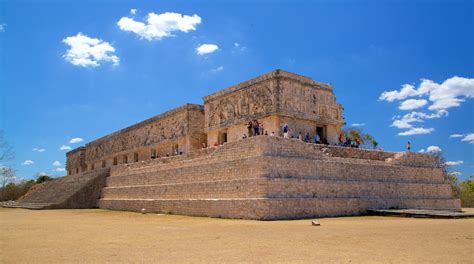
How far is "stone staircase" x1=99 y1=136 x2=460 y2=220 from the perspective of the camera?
43.6 feet

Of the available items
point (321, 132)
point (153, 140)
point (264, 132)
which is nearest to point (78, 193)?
point (153, 140)

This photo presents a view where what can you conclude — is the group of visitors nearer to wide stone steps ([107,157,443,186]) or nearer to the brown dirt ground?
wide stone steps ([107,157,443,186])

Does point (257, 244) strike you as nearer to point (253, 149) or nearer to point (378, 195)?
point (253, 149)

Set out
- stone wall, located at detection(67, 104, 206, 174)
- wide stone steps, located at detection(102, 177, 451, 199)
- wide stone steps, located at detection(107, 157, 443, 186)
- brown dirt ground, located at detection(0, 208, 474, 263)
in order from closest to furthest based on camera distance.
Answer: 1. brown dirt ground, located at detection(0, 208, 474, 263)
2. wide stone steps, located at detection(102, 177, 451, 199)
3. wide stone steps, located at detection(107, 157, 443, 186)
4. stone wall, located at detection(67, 104, 206, 174)

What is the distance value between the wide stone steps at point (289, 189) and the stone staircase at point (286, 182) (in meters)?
0.03

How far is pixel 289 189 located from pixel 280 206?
0.85 metres

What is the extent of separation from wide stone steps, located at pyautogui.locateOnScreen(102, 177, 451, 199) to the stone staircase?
3 cm

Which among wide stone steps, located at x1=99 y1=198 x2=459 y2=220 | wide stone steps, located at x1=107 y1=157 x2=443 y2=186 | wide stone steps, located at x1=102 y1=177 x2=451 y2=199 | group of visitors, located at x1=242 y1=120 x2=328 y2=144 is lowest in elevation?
wide stone steps, located at x1=99 y1=198 x2=459 y2=220

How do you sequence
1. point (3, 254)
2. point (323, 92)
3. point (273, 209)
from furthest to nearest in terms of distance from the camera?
point (323, 92), point (273, 209), point (3, 254)

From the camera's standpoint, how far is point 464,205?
25.6m

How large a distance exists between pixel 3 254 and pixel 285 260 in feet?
14.7

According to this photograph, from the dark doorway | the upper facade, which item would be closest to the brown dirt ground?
the upper facade

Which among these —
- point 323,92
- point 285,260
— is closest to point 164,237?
point 285,260

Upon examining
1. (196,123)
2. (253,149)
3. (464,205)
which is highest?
(196,123)
